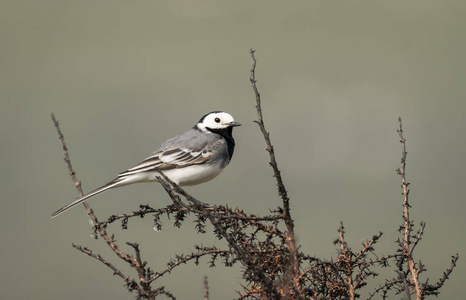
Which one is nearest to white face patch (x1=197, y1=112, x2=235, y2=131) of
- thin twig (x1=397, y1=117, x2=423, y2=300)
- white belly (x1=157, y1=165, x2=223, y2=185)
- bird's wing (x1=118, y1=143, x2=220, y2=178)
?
bird's wing (x1=118, y1=143, x2=220, y2=178)

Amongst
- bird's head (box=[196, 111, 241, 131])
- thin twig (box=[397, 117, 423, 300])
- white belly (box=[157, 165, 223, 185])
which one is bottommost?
thin twig (box=[397, 117, 423, 300])

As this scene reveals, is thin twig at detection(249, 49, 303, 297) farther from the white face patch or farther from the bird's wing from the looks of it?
the white face patch

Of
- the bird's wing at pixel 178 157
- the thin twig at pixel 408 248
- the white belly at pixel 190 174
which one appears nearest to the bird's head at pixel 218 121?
the bird's wing at pixel 178 157

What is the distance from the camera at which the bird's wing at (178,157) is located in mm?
7148

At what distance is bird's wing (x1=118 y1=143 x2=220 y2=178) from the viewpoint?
715cm

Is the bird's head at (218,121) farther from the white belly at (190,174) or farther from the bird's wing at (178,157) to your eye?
the white belly at (190,174)

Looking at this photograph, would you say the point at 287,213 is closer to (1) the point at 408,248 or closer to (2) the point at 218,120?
(1) the point at 408,248

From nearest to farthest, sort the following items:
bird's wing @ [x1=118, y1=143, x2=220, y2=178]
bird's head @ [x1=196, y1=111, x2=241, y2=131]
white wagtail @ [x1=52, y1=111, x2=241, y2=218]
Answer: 1. white wagtail @ [x1=52, y1=111, x2=241, y2=218]
2. bird's wing @ [x1=118, y1=143, x2=220, y2=178]
3. bird's head @ [x1=196, y1=111, x2=241, y2=131]

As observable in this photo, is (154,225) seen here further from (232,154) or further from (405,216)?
(232,154)

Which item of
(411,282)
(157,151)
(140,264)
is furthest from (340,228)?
(157,151)

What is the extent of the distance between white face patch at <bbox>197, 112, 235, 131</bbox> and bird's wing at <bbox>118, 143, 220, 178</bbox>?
433mm

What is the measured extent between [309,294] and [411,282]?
62 cm

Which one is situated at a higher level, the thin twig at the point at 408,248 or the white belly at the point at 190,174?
the white belly at the point at 190,174

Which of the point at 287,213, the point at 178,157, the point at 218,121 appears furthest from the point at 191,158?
the point at 287,213
